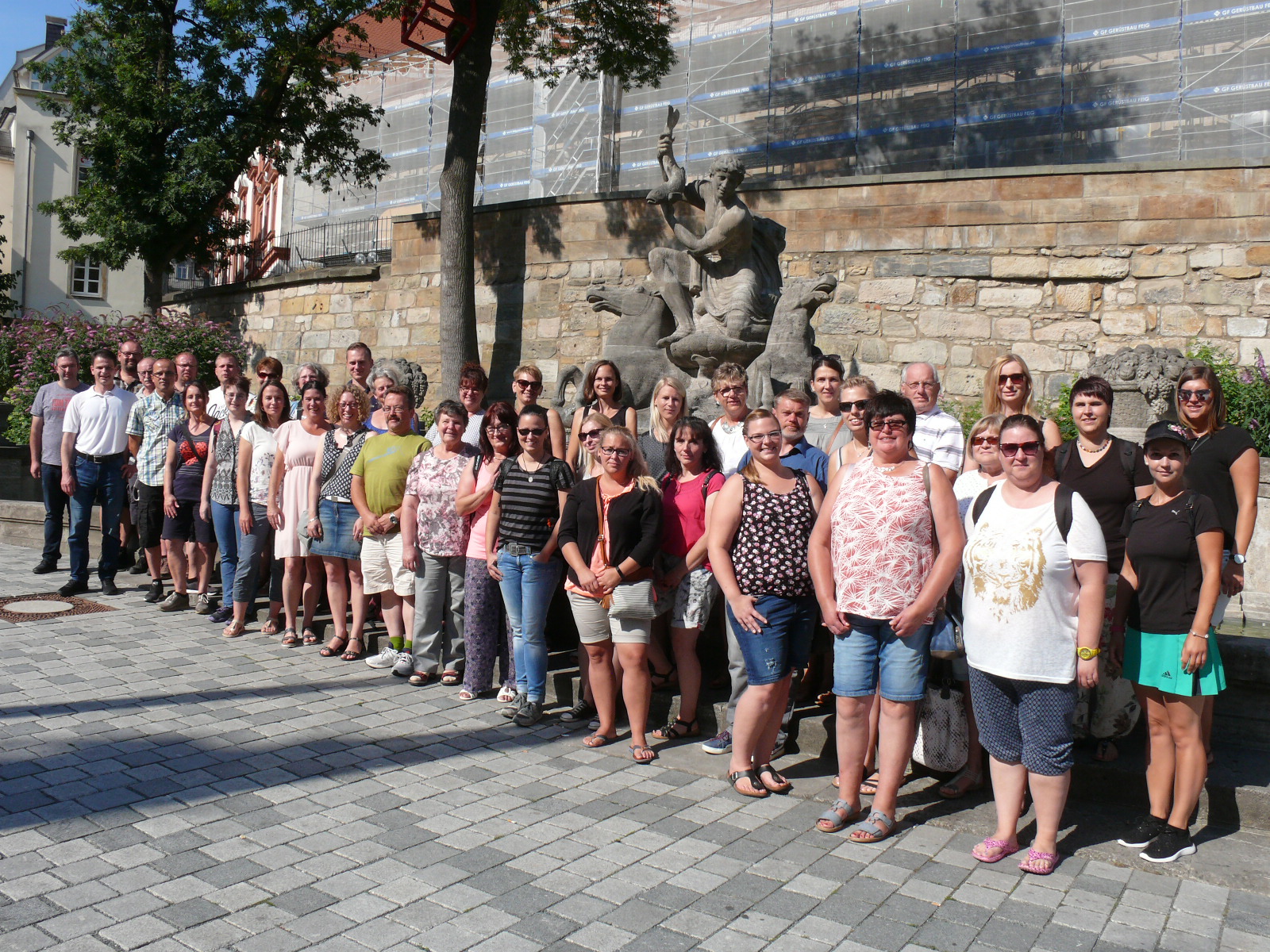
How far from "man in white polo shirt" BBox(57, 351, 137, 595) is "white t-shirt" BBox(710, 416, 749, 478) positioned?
5.43 metres

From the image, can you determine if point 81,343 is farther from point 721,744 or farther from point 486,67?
point 721,744

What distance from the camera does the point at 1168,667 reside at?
3861mm

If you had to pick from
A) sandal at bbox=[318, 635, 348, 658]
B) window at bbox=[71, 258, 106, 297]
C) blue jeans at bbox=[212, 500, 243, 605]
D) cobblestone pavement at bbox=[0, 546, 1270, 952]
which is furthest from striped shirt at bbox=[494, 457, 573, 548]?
window at bbox=[71, 258, 106, 297]

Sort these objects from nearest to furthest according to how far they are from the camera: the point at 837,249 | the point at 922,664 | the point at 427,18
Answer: the point at 922,664, the point at 837,249, the point at 427,18

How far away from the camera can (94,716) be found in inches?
206

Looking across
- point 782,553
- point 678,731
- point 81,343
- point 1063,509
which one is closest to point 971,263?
point 678,731

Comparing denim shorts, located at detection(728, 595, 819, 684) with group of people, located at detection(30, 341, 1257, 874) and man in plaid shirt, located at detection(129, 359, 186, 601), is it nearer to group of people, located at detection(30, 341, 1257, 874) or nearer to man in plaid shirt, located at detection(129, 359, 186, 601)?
group of people, located at detection(30, 341, 1257, 874)

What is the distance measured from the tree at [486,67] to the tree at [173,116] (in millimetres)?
4109

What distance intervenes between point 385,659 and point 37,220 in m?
33.2

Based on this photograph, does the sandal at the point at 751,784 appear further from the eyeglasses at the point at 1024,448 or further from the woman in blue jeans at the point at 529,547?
the eyeglasses at the point at 1024,448

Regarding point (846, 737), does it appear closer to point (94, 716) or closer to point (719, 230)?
point (94, 716)

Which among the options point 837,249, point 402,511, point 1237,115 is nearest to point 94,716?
point 402,511

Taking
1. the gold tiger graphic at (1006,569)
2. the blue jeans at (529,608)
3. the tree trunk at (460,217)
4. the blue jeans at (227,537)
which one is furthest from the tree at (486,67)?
the gold tiger graphic at (1006,569)

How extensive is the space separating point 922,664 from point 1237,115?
15.3 m
